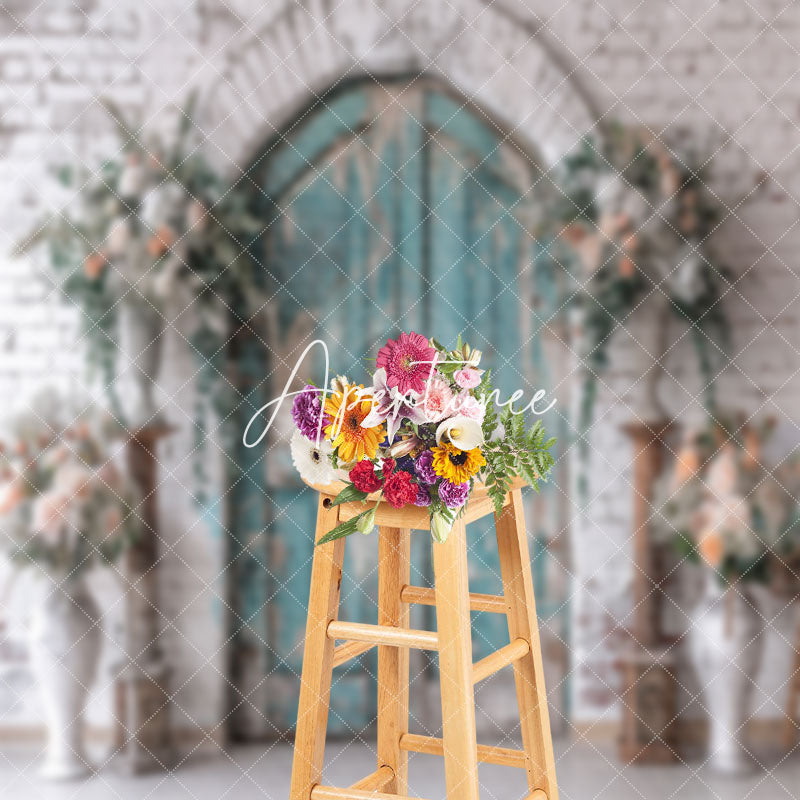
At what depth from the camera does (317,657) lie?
166 cm

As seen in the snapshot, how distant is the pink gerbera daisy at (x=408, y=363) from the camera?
1.57 metres

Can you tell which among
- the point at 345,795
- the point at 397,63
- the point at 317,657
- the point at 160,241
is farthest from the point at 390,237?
the point at 345,795

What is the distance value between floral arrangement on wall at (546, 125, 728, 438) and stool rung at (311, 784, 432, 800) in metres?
1.47

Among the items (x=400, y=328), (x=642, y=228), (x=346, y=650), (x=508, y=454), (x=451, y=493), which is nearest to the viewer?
(x=451, y=493)

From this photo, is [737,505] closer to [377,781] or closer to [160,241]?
[377,781]

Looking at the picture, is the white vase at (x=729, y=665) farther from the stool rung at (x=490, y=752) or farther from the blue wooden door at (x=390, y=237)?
the stool rung at (x=490, y=752)

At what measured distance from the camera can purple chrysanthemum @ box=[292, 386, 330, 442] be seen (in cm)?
160

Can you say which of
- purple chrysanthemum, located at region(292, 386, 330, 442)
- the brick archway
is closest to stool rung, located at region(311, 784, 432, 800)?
purple chrysanthemum, located at region(292, 386, 330, 442)

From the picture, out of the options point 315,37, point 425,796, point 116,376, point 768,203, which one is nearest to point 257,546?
point 116,376

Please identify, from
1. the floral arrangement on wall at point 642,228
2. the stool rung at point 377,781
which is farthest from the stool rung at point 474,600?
the floral arrangement on wall at point 642,228

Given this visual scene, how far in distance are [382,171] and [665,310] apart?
2.79ft

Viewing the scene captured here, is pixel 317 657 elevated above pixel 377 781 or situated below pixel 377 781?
above

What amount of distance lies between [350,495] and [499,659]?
385 mm

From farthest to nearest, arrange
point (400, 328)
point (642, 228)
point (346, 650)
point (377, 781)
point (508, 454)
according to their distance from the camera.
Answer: point (400, 328)
point (642, 228)
point (377, 781)
point (346, 650)
point (508, 454)
